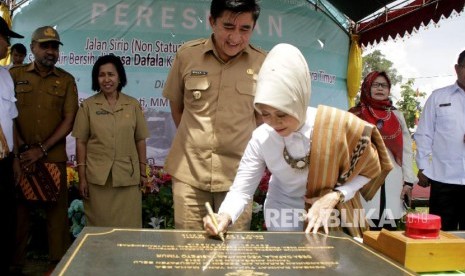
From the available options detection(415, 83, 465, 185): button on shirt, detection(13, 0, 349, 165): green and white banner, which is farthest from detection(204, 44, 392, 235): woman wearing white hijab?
detection(13, 0, 349, 165): green and white banner

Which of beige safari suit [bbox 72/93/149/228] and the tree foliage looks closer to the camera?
beige safari suit [bbox 72/93/149/228]

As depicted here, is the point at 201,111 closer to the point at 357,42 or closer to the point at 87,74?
the point at 87,74

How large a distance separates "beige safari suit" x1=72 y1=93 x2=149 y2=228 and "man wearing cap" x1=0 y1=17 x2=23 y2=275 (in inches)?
17.2

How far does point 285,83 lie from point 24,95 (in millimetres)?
2498

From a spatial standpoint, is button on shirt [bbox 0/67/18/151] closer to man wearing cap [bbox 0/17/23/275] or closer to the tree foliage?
man wearing cap [bbox 0/17/23/275]

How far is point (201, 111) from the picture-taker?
8.75ft

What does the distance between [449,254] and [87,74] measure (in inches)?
197

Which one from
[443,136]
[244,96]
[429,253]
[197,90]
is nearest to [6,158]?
[197,90]

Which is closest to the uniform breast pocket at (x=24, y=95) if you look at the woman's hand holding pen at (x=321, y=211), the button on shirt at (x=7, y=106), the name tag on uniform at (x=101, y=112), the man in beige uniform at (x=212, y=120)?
the button on shirt at (x=7, y=106)

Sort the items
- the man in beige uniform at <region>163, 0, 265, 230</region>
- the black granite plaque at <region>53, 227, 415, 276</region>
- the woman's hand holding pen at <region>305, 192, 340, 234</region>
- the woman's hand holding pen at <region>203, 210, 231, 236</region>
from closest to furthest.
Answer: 1. the black granite plaque at <region>53, 227, 415, 276</region>
2. the woman's hand holding pen at <region>203, 210, 231, 236</region>
3. the woman's hand holding pen at <region>305, 192, 340, 234</region>
4. the man in beige uniform at <region>163, 0, 265, 230</region>

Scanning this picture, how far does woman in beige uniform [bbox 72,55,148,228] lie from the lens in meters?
3.53

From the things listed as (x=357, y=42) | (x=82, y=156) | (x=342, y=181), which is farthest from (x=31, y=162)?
(x=357, y=42)

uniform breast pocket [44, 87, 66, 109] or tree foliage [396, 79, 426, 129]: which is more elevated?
tree foliage [396, 79, 426, 129]

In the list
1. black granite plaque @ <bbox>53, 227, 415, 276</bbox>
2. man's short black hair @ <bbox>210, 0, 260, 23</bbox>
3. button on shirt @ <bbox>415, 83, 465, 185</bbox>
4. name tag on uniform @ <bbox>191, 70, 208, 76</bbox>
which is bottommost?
black granite plaque @ <bbox>53, 227, 415, 276</bbox>
